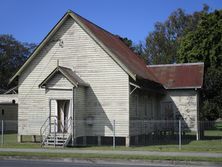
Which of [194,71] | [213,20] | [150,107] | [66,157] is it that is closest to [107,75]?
[150,107]

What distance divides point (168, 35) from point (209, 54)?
28821mm

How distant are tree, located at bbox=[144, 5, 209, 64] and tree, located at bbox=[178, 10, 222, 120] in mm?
20631

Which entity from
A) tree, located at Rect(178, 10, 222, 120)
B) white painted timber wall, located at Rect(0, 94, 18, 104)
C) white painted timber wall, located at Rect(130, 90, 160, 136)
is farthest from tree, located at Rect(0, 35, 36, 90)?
white painted timber wall, located at Rect(130, 90, 160, 136)

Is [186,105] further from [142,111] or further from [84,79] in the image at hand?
[84,79]

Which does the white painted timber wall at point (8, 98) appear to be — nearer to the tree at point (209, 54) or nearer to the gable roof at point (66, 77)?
the tree at point (209, 54)

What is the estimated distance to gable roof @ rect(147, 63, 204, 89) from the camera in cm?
3702

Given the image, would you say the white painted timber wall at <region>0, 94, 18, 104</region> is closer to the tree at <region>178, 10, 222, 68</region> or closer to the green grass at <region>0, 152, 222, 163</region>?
the tree at <region>178, 10, 222, 68</region>

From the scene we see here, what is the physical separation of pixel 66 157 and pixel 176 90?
1907 centimetres

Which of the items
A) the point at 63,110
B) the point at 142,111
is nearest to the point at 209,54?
the point at 142,111

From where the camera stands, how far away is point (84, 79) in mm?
29844

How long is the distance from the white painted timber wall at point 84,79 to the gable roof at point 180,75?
9.50 meters

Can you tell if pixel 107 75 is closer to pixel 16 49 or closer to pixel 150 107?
pixel 150 107

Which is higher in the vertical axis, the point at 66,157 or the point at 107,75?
the point at 107,75

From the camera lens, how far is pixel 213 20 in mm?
55562
